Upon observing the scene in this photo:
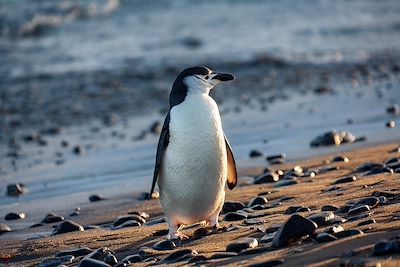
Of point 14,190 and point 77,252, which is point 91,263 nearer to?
point 77,252

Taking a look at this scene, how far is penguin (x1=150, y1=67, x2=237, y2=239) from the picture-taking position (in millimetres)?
5898

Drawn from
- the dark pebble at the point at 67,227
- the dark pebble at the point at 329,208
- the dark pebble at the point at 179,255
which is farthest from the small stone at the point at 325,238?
the dark pebble at the point at 67,227

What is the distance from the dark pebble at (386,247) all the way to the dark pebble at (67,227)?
322 centimetres

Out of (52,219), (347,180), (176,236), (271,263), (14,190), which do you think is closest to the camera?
(271,263)

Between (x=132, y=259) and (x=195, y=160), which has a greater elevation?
(x=195, y=160)

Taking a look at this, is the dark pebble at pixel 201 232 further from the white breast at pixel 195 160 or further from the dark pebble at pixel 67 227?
the dark pebble at pixel 67 227

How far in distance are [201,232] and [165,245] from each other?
0.46m

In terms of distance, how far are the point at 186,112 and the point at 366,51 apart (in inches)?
605

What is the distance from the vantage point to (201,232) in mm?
5992

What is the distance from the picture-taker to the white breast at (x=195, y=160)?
589 centimetres

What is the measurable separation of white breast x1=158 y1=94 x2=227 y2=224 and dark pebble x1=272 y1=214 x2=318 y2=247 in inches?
47.3

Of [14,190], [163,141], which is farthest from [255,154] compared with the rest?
[163,141]

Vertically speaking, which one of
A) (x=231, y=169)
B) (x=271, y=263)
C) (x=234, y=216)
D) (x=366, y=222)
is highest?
(x=231, y=169)

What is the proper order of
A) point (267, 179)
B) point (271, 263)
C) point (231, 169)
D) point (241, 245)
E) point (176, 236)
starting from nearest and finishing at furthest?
point (271, 263) < point (241, 245) < point (176, 236) < point (231, 169) < point (267, 179)
